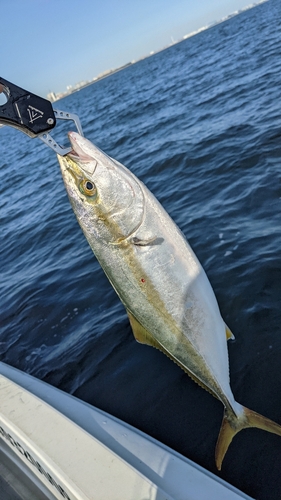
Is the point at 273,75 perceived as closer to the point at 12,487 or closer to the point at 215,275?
the point at 215,275

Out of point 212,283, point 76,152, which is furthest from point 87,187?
point 212,283

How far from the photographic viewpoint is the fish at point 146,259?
2.37 m

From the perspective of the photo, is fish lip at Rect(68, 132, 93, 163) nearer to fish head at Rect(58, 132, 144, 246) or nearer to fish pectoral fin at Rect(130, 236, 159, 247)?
fish head at Rect(58, 132, 144, 246)

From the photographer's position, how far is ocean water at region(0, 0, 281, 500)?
365cm

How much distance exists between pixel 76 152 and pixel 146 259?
85 cm

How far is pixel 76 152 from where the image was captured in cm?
234

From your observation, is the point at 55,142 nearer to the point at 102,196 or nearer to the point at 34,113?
the point at 34,113

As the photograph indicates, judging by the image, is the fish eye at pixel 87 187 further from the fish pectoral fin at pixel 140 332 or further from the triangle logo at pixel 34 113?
the fish pectoral fin at pixel 140 332

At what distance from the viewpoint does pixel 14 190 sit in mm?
16875

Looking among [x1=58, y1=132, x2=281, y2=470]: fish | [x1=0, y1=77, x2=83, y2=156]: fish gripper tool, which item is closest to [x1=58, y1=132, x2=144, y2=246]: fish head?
[x1=58, y1=132, x2=281, y2=470]: fish

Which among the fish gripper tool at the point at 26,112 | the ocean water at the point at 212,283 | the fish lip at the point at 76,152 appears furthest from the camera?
the ocean water at the point at 212,283

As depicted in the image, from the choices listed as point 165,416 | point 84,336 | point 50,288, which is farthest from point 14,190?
point 165,416

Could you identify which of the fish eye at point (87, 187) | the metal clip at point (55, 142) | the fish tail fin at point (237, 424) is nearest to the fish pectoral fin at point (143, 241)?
the fish eye at point (87, 187)

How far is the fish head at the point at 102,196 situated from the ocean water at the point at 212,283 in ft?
7.78
